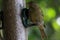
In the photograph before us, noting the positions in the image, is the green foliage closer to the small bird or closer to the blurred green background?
the blurred green background

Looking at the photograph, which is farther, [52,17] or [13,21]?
[52,17]

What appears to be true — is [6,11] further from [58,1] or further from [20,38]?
[58,1]

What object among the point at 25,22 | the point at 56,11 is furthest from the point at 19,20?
the point at 56,11

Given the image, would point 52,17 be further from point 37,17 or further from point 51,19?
point 37,17

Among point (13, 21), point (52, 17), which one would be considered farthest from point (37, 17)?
point (52, 17)

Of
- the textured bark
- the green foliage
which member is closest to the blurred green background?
the green foliage

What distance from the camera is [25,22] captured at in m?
2.28

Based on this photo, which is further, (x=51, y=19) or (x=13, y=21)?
(x=51, y=19)

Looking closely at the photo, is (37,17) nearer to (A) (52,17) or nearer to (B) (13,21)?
(B) (13,21)

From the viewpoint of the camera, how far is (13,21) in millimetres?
2246

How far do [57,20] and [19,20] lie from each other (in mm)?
2116

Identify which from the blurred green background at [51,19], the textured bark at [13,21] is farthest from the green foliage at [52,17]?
the textured bark at [13,21]

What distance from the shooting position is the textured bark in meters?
2.21

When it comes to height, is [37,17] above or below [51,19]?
above
